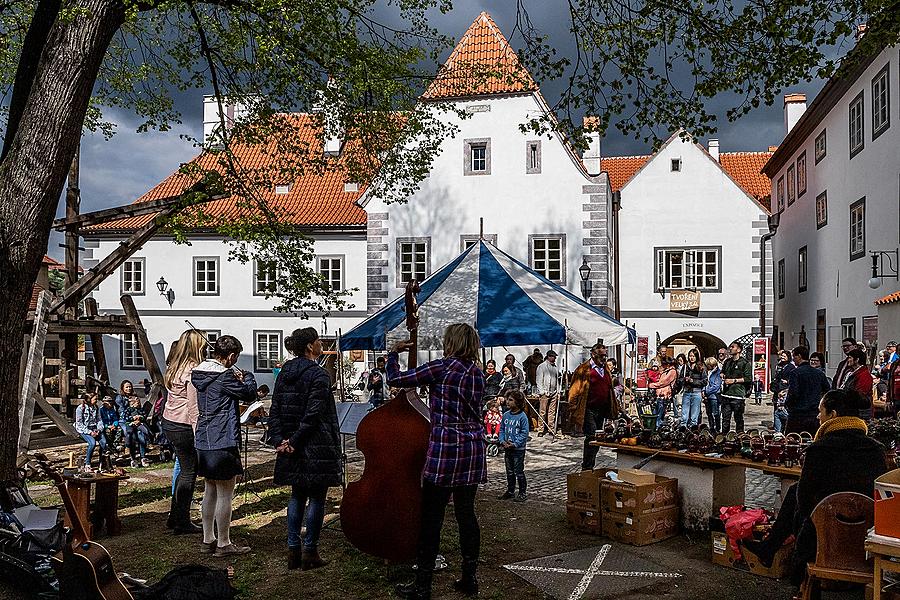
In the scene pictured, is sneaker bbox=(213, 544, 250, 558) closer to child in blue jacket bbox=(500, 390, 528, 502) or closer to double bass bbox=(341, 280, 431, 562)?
double bass bbox=(341, 280, 431, 562)

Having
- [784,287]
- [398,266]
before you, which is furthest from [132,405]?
[784,287]

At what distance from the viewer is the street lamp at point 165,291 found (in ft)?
96.6

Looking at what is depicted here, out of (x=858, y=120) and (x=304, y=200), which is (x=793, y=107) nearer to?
(x=858, y=120)

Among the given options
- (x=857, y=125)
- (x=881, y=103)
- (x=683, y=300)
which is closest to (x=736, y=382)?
(x=881, y=103)

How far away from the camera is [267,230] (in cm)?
1181

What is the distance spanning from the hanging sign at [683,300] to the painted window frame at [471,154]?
903cm

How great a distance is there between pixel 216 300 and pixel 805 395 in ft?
76.8

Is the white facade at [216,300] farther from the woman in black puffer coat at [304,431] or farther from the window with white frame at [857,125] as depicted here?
the woman in black puffer coat at [304,431]

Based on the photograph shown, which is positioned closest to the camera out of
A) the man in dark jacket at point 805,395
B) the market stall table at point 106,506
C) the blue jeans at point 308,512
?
the blue jeans at point 308,512

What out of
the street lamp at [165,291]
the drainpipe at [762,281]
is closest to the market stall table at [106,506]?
the street lamp at [165,291]

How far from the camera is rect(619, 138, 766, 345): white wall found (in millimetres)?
28281

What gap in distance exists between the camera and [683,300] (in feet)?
94.3

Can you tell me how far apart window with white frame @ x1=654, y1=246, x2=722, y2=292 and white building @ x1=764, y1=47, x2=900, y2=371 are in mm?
3016

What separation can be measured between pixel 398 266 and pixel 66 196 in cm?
1035
